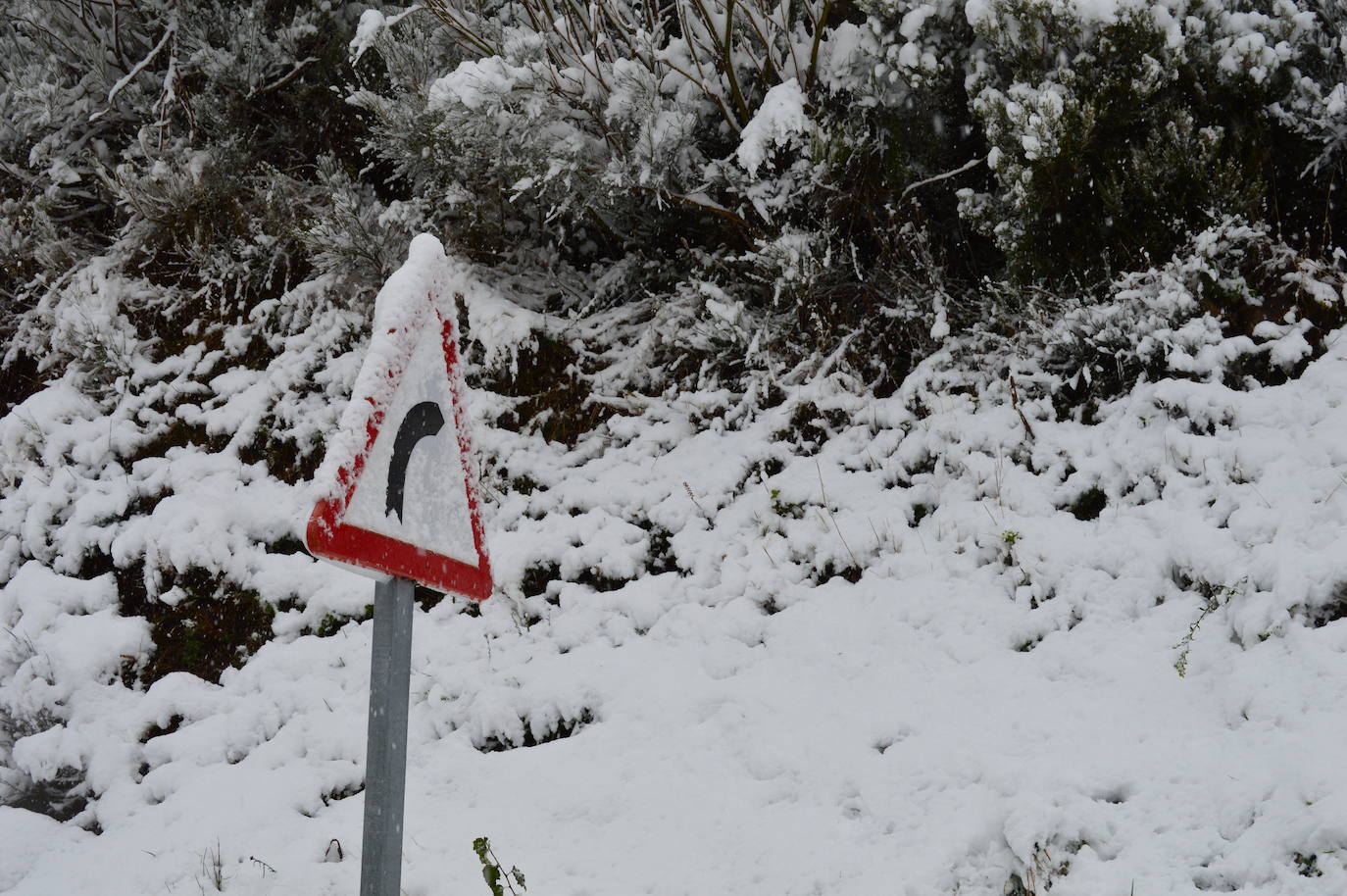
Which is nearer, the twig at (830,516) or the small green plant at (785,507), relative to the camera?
the twig at (830,516)

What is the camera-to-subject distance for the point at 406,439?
160 cm

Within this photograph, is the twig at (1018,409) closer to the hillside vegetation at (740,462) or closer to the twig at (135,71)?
the hillside vegetation at (740,462)

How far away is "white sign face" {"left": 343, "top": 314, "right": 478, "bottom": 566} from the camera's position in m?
1.48

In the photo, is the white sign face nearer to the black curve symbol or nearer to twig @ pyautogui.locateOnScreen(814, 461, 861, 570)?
the black curve symbol

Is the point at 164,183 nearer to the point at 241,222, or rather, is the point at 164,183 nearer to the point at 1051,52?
the point at 241,222

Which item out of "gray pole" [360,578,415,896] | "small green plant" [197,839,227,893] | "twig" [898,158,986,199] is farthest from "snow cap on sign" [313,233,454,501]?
"twig" [898,158,986,199]

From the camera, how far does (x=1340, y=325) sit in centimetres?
349

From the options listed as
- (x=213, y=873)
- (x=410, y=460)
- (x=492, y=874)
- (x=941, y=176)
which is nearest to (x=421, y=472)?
(x=410, y=460)

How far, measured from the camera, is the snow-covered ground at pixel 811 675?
2.39 metres

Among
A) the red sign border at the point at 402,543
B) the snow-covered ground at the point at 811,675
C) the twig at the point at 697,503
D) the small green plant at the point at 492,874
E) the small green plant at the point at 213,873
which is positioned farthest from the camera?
the twig at the point at 697,503

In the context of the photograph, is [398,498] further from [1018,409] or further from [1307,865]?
[1018,409]

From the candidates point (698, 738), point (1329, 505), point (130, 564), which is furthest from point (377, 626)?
point (130, 564)

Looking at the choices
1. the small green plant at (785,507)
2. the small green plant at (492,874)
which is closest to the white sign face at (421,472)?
the small green plant at (492,874)

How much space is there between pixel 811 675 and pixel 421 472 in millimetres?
1896
